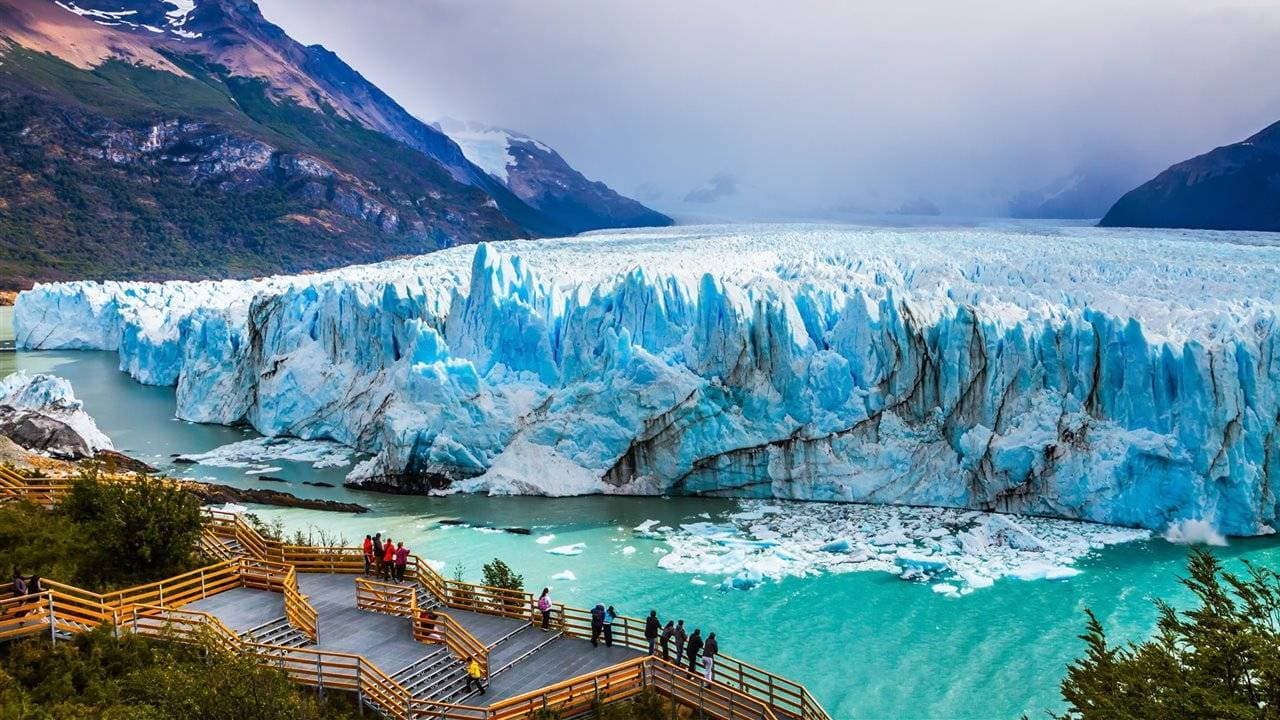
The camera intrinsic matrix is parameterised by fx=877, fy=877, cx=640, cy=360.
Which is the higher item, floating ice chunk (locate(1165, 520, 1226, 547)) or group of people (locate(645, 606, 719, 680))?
group of people (locate(645, 606, 719, 680))

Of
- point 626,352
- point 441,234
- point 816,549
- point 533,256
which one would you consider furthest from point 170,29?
point 816,549

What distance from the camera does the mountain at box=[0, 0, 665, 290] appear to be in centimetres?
7150

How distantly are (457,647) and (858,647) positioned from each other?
6.68m

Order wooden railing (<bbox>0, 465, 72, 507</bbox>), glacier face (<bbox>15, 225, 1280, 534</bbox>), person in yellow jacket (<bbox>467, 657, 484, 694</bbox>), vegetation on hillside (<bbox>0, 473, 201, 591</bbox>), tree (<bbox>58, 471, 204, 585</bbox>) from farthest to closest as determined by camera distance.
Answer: glacier face (<bbox>15, 225, 1280, 534</bbox>) → wooden railing (<bbox>0, 465, 72, 507</bbox>) → tree (<bbox>58, 471, 204, 585</bbox>) → vegetation on hillside (<bbox>0, 473, 201, 591</bbox>) → person in yellow jacket (<bbox>467, 657, 484, 694</bbox>)

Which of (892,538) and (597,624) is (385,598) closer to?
(597,624)

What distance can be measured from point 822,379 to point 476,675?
13.7 metres

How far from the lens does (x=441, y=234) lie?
85688 millimetres

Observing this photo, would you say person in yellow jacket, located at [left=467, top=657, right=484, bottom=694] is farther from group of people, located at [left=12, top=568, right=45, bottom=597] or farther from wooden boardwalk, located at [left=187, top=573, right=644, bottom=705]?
group of people, located at [left=12, top=568, right=45, bottom=597]

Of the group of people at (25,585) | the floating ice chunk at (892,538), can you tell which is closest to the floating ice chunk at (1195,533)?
the floating ice chunk at (892,538)

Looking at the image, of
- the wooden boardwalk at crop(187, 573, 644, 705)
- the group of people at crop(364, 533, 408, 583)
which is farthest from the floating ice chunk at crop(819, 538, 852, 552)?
the group of people at crop(364, 533, 408, 583)

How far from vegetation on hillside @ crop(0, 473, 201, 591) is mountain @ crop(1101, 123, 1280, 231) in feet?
146

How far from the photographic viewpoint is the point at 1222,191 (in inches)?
1619

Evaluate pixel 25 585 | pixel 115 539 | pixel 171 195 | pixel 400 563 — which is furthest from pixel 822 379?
pixel 171 195

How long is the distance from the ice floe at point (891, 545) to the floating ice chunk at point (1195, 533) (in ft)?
1.69
